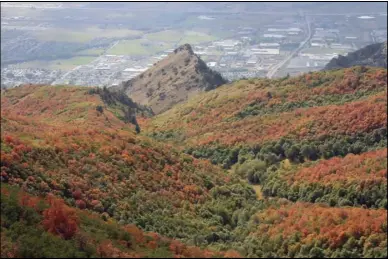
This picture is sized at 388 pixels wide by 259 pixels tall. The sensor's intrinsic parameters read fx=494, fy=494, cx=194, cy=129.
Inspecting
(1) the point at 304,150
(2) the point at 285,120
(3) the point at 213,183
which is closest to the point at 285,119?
(2) the point at 285,120

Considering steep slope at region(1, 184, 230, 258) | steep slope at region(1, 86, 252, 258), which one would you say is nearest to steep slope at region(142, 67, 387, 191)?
steep slope at region(1, 86, 252, 258)

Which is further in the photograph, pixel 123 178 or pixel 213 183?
pixel 213 183

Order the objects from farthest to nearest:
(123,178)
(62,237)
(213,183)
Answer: (213,183)
(123,178)
(62,237)

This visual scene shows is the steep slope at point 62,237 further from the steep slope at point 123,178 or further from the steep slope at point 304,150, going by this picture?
the steep slope at point 304,150

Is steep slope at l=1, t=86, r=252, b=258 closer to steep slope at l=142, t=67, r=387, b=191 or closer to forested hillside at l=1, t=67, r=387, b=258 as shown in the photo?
forested hillside at l=1, t=67, r=387, b=258

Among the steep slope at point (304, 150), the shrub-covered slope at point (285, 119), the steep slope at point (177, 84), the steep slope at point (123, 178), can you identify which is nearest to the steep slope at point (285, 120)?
the shrub-covered slope at point (285, 119)

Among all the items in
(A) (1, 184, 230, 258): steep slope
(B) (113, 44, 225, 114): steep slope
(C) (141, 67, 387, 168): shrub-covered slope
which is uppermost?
(A) (1, 184, 230, 258): steep slope

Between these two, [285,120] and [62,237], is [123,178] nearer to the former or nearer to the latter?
[62,237]
